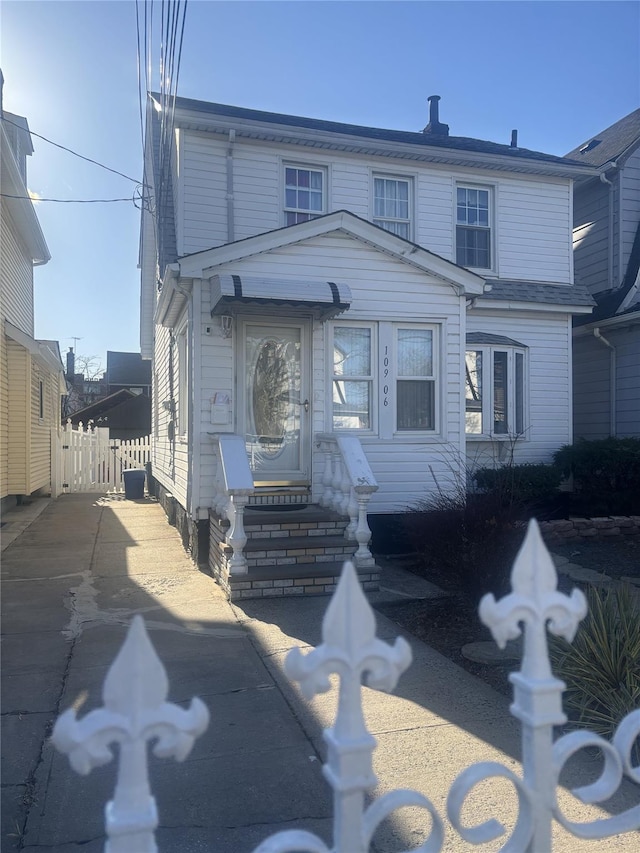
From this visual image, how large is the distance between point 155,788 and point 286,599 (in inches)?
141

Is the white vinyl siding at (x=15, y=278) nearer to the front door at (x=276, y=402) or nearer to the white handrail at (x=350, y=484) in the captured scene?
the front door at (x=276, y=402)

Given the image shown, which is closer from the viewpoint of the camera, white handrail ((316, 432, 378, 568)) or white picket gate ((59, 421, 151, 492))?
white handrail ((316, 432, 378, 568))

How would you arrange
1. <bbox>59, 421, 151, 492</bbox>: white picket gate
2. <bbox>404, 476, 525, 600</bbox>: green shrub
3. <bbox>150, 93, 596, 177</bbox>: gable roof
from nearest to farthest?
1. <bbox>404, 476, 525, 600</bbox>: green shrub
2. <bbox>150, 93, 596, 177</bbox>: gable roof
3. <bbox>59, 421, 151, 492</bbox>: white picket gate

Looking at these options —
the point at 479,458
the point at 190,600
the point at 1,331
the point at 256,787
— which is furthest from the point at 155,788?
the point at 1,331

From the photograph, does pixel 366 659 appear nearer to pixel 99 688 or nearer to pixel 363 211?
pixel 99 688

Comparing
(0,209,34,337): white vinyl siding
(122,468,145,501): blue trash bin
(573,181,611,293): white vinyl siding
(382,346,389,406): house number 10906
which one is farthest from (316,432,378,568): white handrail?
(122,468,145,501): blue trash bin

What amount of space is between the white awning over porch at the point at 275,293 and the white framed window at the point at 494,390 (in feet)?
13.3

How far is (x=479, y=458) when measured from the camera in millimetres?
11234

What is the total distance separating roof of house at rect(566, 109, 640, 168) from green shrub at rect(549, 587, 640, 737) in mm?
10568

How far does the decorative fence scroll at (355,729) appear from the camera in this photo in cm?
136

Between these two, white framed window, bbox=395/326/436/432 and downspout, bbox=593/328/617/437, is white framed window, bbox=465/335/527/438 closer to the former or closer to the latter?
downspout, bbox=593/328/617/437

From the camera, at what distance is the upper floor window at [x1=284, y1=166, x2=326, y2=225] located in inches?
413

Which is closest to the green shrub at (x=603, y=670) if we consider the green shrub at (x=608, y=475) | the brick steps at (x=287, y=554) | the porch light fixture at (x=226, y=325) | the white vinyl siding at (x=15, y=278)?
the brick steps at (x=287, y=554)

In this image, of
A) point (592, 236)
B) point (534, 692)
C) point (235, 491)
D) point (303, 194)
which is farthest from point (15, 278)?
point (534, 692)
